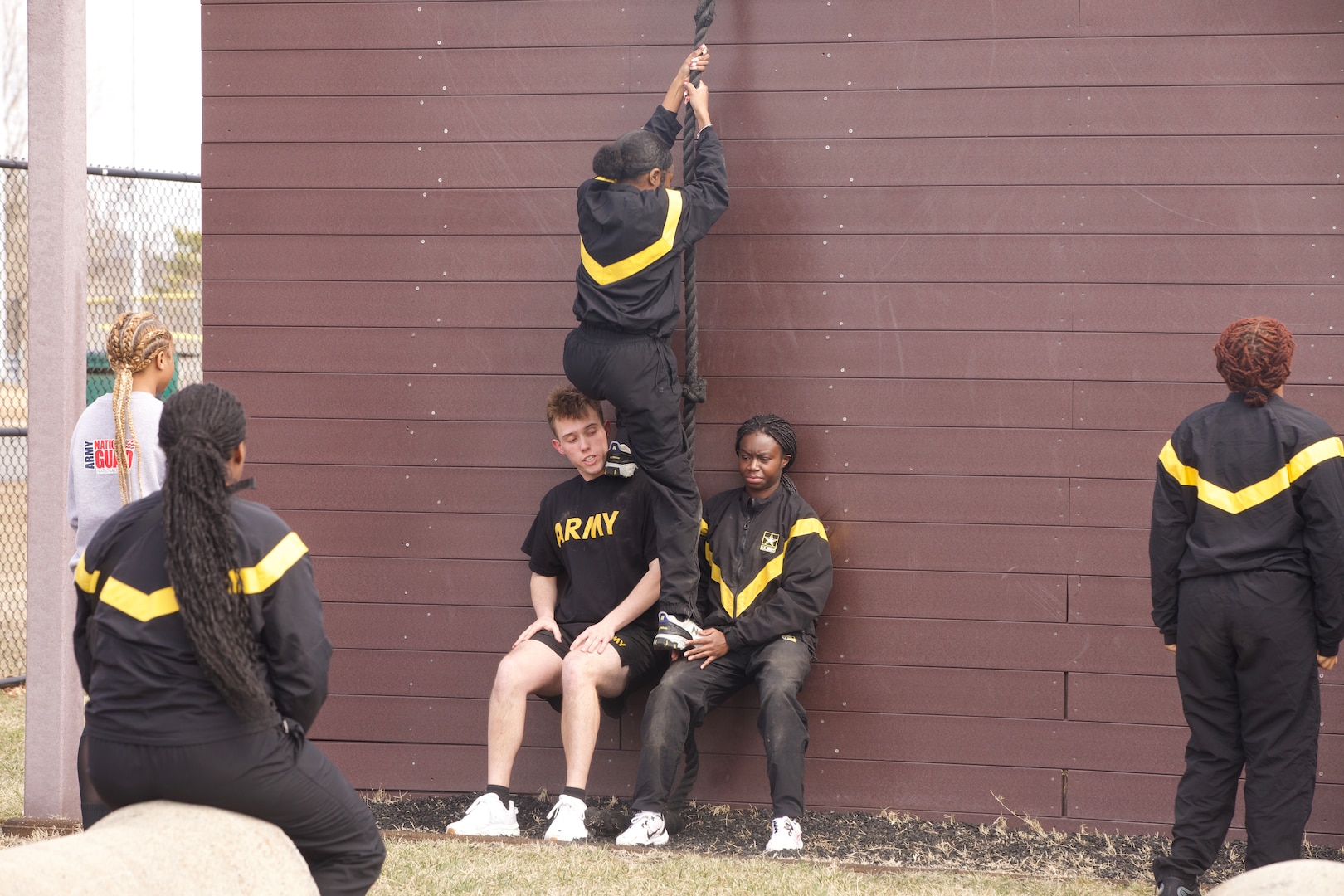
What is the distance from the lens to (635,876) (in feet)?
12.3

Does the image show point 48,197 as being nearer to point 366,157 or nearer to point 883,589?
point 366,157

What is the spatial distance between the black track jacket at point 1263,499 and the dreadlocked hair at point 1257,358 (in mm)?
54

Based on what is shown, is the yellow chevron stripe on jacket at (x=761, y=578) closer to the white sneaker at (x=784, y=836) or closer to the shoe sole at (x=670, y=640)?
the shoe sole at (x=670, y=640)

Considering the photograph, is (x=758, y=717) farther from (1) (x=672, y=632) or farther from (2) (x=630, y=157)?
(2) (x=630, y=157)

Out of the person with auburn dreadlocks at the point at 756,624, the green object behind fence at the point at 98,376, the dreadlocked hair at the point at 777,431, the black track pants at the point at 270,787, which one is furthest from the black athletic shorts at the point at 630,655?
the green object behind fence at the point at 98,376

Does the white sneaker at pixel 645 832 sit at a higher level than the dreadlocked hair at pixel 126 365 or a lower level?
lower

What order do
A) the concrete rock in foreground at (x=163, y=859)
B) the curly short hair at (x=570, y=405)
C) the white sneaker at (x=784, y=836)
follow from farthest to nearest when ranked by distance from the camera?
the curly short hair at (x=570, y=405) < the white sneaker at (x=784, y=836) < the concrete rock in foreground at (x=163, y=859)

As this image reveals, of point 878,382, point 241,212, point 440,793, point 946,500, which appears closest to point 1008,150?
point 878,382

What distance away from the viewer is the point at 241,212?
16.0 ft

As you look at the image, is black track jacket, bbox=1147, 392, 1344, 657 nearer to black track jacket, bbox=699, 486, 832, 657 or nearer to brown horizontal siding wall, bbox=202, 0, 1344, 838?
brown horizontal siding wall, bbox=202, 0, 1344, 838

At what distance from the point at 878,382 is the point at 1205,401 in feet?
3.78

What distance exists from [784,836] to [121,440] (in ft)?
7.77

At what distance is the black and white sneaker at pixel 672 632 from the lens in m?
4.32

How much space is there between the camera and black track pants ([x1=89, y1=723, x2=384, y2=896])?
2436 millimetres
